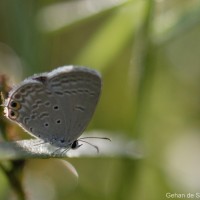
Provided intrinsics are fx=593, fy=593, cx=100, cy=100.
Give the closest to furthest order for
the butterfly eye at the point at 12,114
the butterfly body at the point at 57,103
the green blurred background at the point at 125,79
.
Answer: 1. the butterfly eye at the point at 12,114
2. the butterfly body at the point at 57,103
3. the green blurred background at the point at 125,79

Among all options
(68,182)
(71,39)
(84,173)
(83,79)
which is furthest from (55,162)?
(71,39)

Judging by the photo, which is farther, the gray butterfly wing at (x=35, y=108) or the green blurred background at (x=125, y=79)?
the green blurred background at (x=125, y=79)

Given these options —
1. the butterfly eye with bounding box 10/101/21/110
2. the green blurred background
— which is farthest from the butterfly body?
the green blurred background

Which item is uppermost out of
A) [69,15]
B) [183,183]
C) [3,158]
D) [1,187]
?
[69,15]

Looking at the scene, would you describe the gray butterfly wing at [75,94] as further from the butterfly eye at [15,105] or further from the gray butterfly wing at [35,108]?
the butterfly eye at [15,105]

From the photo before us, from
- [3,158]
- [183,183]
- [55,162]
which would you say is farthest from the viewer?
[183,183]

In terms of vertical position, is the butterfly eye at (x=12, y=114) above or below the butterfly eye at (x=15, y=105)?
below

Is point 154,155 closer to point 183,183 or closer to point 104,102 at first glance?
point 183,183

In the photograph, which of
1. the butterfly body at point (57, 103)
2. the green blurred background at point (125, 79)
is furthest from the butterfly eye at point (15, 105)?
the green blurred background at point (125, 79)
